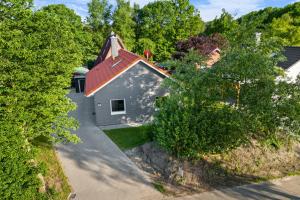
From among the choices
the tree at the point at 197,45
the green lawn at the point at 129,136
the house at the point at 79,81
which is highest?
the tree at the point at 197,45

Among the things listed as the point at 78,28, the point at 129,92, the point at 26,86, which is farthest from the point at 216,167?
the point at 78,28

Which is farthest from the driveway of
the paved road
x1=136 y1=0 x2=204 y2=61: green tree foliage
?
x1=136 y1=0 x2=204 y2=61: green tree foliage

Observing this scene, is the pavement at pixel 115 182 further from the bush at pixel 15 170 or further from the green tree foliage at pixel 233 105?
the bush at pixel 15 170

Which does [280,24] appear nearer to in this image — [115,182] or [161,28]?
[161,28]

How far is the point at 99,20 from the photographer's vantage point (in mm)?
45969

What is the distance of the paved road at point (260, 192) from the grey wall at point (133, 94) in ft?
30.8

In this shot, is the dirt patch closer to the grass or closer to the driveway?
the driveway

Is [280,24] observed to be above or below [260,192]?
above


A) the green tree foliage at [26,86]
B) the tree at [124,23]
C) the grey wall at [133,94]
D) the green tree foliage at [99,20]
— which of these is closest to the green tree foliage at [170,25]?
the tree at [124,23]

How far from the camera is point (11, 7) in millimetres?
8555

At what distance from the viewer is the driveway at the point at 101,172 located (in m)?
9.90

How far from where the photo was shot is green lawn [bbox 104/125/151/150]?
14.3 m

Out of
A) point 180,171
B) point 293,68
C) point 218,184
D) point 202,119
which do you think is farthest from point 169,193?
point 293,68

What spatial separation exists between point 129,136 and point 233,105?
277 inches
